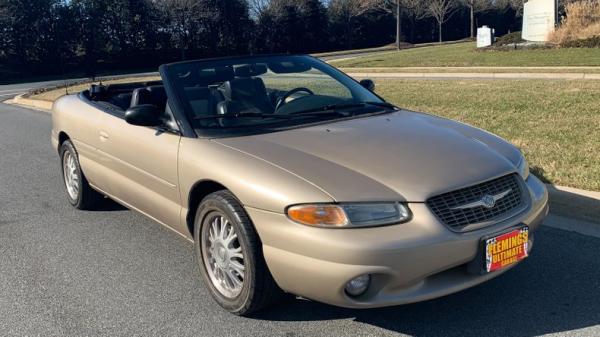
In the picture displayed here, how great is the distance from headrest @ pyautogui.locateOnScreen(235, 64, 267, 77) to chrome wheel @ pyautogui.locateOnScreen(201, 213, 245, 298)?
142 centimetres

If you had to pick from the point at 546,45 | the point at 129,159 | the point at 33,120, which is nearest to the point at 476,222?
the point at 129,159

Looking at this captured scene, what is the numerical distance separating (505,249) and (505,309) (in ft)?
1.66

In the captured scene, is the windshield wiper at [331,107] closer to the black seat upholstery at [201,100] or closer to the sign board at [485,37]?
the black seat upholstery at [201,100]

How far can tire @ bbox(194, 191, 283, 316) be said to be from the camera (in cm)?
321

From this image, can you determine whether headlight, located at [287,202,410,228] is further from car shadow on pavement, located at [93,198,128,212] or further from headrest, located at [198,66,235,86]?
car shadow on pavement, located at [93,198,128,212]

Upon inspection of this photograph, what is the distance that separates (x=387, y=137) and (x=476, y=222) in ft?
2.78

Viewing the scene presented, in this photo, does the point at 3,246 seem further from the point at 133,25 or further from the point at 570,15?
the point at 133,25

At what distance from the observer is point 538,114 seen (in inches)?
348

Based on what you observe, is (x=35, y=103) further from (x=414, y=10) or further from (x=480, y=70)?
(x=414, y=10)

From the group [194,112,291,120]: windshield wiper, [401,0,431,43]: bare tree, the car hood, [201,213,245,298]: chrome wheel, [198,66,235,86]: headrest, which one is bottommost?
[201,213,245,298]: chrome wheel

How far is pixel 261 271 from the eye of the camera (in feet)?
10.5

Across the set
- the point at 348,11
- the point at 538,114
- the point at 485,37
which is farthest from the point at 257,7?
the point at 538,114

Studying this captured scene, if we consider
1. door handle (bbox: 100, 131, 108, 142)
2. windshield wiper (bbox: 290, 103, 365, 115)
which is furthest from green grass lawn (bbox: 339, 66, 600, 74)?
door handle (bbox: 100, 131, 108, 142)

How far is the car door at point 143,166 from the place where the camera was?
3.94 metres
